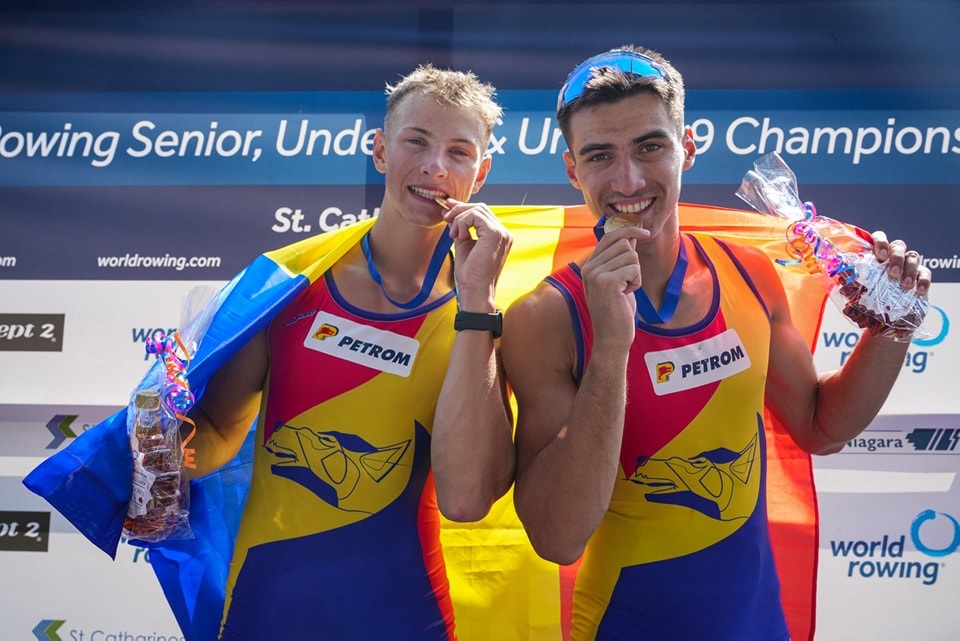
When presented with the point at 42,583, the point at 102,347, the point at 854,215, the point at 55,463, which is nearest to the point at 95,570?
the point at 42,583

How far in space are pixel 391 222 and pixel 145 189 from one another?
2080 millimetres

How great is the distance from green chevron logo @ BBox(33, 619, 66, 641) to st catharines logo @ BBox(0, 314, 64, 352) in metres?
Answer: 1.25

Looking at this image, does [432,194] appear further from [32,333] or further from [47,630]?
[47,630]

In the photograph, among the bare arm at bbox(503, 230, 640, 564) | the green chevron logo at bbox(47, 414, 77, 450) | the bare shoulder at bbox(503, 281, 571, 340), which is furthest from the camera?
the green chevron logo at bbox(47, 414, 77, 450)

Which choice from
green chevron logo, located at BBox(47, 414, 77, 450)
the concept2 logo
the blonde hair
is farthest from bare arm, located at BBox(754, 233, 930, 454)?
green chevron logo, located at BBox(47, 414, 77, 450)

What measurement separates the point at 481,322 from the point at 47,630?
3.12 metres

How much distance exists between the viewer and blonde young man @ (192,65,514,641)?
2080 millimetres

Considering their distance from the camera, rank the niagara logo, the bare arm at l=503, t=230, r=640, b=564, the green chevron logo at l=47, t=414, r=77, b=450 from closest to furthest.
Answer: the bare arm at l=503, t=230, r=640, b=564, the niagara logo, the green chevron logo at l=47, t=414, r=77, b=450

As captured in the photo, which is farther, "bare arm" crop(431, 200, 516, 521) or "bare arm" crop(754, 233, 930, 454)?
"bare arm" crop(754, 233, 930, 454)

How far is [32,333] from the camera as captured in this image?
12.6ft

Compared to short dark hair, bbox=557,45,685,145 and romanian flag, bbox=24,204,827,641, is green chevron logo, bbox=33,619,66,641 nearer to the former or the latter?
romanian flag, bbox=24,204,827,641

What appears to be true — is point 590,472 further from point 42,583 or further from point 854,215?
point 42,583

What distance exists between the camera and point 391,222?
2283 mm

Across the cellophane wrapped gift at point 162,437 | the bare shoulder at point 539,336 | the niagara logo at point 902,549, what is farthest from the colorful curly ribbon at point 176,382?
the niagara logo at point 902,549
